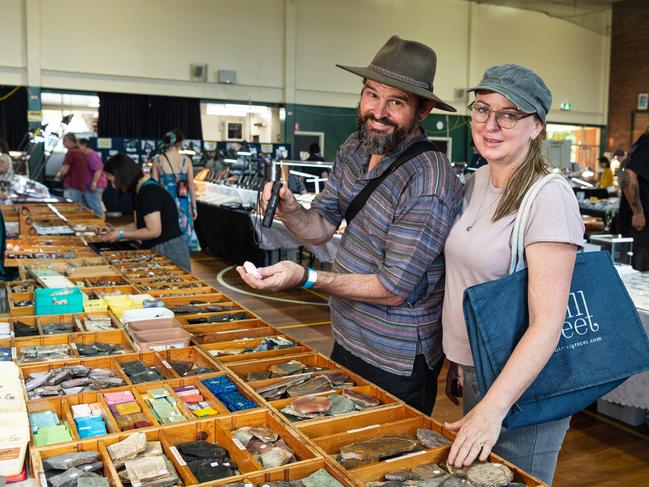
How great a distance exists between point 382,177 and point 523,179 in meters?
0.49

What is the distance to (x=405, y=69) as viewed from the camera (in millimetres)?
1848

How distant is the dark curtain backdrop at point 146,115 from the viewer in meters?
13.3

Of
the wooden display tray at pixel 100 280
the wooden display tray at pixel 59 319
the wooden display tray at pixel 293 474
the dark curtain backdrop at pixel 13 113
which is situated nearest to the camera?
the wooden display tray at pixel 293 474

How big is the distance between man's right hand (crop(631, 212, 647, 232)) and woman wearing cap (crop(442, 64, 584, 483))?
11.5 ft

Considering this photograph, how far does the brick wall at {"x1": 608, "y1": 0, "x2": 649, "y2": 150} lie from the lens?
1750 centimetres

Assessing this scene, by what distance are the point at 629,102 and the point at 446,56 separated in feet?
19.0

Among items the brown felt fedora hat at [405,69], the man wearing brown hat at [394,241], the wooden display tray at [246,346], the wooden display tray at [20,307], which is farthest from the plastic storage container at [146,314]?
the brown felt fedora hat at [405,69]

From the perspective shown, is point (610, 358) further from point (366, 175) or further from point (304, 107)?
point (304, 107)

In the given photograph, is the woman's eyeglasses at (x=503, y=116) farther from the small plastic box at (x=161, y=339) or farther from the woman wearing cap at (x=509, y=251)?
the small plastic box at (x=161, y=339)

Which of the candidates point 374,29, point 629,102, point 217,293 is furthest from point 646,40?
point 217,293

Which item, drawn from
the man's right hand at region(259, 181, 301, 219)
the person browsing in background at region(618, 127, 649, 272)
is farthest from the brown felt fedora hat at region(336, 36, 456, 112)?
the person browsing in background at region(618, 127, 649, 272)

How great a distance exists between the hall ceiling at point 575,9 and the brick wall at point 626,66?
41cm

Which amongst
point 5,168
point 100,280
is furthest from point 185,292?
point 5,168

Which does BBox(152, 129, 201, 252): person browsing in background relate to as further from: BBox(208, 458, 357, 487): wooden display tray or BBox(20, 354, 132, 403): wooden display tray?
BBox(208, 458, 357, 487): wooden display tray
